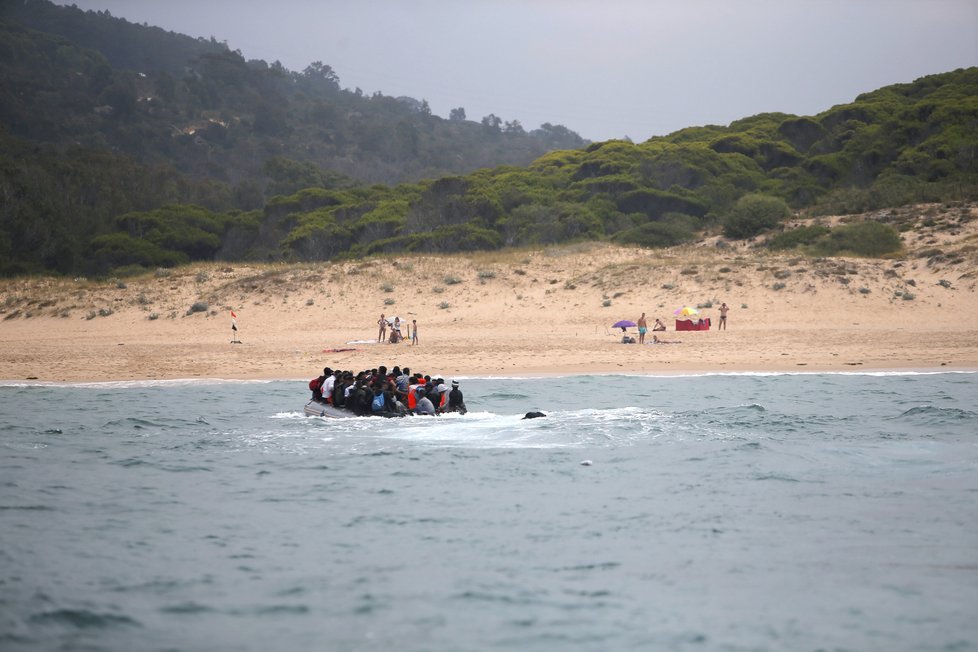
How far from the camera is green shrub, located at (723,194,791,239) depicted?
1742 inches

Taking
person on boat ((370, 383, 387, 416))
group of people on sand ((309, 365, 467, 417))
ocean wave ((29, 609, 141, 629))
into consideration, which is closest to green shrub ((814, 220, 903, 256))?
group of people on sand ((309, 365, 467, 417))

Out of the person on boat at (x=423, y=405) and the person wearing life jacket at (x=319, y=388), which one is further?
the person wearing life jacket at (x=319, y=388)

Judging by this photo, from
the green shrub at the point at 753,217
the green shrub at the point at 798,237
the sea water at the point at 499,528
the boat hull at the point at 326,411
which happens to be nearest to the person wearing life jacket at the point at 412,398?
the sea water at the point at 499,528

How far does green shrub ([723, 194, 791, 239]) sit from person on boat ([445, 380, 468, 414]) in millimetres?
29012

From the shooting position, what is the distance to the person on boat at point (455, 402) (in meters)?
18.3

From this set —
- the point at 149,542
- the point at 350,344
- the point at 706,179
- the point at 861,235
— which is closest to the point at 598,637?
the point at 149,542

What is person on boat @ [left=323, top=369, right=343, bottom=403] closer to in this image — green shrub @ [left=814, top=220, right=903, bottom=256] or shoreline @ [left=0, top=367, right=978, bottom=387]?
shoreline @ [left=0, top=367, right=978, bottom=387]

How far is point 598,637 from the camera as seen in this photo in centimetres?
803

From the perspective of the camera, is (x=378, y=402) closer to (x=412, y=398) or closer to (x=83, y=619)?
(x=412, y=398)

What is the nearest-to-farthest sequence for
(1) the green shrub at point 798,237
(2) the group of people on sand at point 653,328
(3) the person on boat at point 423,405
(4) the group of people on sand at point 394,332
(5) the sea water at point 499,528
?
(5) the sea water at point 499,528 < (3) the person on boat at point 423,405 < (2) the group of people on sand at point 653,328 < (4) the group of people on sand at point 394,332 < (1) the green shrub at point 798,237

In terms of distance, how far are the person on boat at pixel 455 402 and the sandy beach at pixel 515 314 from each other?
5.59m

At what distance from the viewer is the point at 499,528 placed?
1122 centimetres

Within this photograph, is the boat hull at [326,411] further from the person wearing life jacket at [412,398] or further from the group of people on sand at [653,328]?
the group of people on sand at [653,328]

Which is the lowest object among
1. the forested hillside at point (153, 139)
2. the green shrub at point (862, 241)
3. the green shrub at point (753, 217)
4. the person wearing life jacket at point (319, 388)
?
the person wearing life jacket at point (319, 388)
